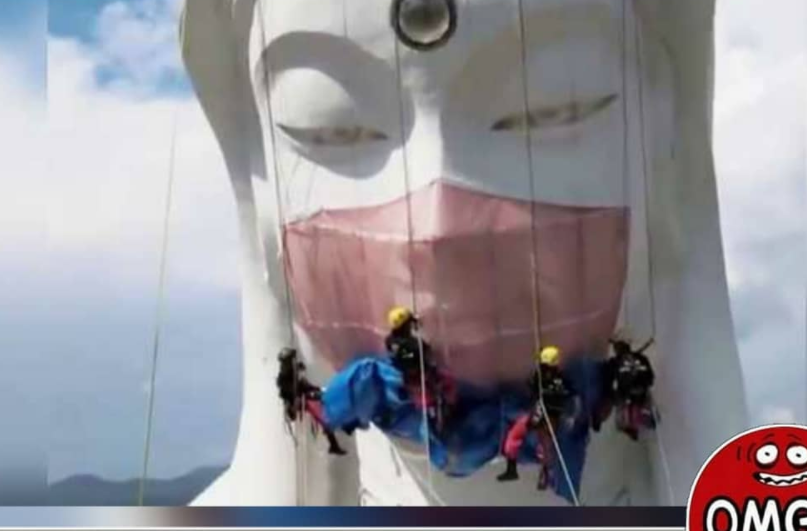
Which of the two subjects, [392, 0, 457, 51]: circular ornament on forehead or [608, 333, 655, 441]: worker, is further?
[608, 333, 655, 441]: worker

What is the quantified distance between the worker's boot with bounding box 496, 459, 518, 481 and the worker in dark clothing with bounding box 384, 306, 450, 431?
1.17 feet

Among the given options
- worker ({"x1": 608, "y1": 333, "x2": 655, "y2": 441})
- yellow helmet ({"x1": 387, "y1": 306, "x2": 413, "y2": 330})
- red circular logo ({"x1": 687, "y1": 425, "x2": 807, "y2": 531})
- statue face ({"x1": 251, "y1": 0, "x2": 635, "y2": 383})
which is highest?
statue face ({"x1": 251, "y1": 0, "x2": 635, "y2": 383})

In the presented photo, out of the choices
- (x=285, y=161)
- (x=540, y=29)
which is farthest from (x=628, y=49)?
(x=285, y=161)

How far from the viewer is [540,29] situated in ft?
23.4

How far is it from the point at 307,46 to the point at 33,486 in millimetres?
2454

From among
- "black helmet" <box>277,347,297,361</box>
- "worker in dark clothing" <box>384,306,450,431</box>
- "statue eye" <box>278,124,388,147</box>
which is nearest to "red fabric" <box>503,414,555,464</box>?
"worker in dark clothing" <box>384,306,450,431</box>

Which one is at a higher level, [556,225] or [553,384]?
[556,225]

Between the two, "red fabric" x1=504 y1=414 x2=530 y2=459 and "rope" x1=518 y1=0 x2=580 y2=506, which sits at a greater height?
"rope" x1=518 y1=0 x2=580 y2=506

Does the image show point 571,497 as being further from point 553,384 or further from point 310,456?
point 310,456

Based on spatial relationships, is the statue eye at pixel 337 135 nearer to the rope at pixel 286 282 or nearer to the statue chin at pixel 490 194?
the statue chin at pixel 490 194

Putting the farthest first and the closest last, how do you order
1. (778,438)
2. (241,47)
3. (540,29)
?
(241,47) < (540,29) < (778,438)

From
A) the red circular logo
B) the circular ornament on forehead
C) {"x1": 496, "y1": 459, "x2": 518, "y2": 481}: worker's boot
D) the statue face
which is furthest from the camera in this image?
{"x1": 496, "y1": 459, "x2": 518, "y2": 481}: worker's boot

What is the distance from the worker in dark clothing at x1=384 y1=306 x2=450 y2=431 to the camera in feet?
23.2

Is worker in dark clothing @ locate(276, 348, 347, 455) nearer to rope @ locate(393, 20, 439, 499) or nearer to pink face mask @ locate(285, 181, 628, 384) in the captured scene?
pink face mask @ locate(285, 181, 628, 384)
